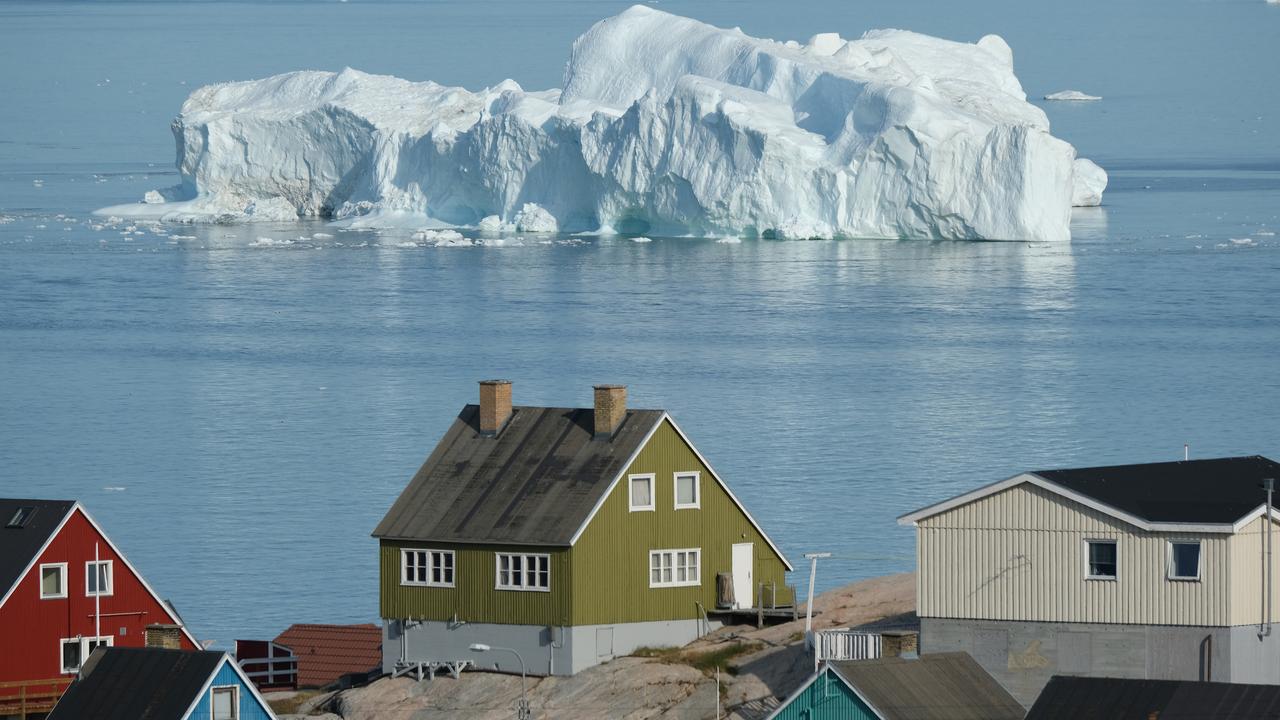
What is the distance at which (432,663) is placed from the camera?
2388cm

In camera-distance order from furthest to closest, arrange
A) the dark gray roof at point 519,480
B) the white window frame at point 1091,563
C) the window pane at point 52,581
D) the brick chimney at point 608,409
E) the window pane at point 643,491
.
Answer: the window pane at point 643,491 → the brick chimney at point 608,409 → the dark gray roof at point 519,480 → the window pane at point 52,581 → the white window frame at point 1091,563

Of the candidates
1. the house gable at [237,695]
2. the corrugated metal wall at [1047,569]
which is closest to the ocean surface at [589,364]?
the house gable at [237,695]

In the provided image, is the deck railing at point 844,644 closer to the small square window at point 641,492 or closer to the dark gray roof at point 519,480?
the dark gray roof at point 519,480

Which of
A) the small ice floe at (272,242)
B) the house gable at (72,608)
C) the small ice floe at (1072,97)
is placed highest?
the small ice floe at (1072,97)

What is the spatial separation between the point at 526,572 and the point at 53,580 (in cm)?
483

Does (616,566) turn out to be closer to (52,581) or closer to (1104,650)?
(52,581)

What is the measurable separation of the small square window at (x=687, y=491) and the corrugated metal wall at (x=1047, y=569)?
464cm

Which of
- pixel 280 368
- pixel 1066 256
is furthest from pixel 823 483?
pixel 1066 256

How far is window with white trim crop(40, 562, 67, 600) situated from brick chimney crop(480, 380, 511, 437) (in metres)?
4.65

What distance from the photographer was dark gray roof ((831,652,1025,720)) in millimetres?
17797

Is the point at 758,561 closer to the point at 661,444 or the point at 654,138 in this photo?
the point at 661,444

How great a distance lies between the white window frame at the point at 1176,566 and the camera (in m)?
19.2

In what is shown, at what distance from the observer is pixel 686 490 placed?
24.7 m

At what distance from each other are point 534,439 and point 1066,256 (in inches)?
2164
